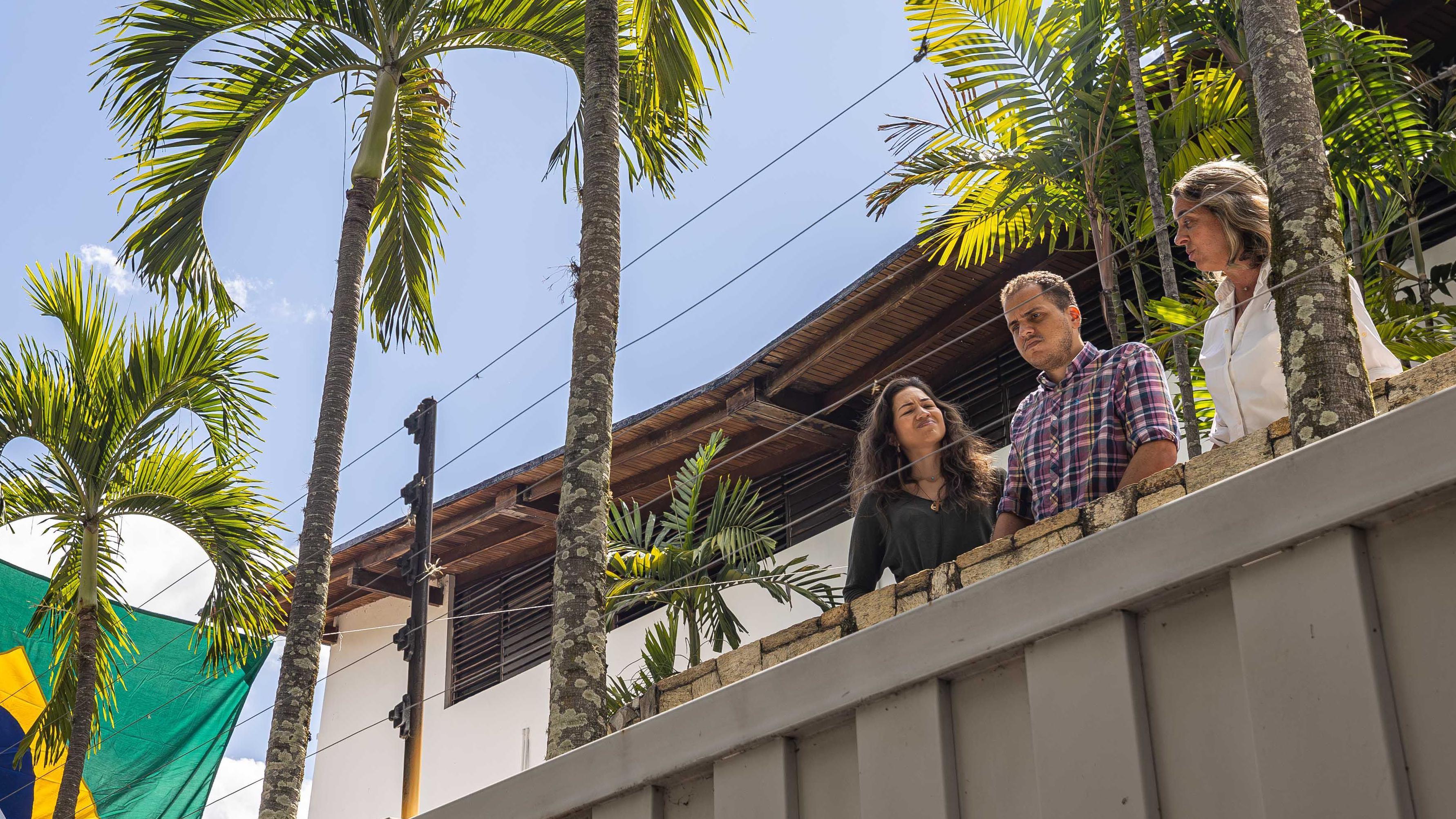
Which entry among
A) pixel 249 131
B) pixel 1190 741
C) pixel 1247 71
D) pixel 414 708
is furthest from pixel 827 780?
pixel 414 708

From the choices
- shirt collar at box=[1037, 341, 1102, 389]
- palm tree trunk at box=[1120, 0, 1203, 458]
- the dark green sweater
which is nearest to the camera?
shirt collar at box=[1037, 341, 1102, 389]

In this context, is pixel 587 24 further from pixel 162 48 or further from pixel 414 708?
pixel 414 708

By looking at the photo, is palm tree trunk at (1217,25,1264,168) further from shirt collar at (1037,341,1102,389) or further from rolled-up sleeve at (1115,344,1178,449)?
rolled-up sleeve at (1115,344,1178,449)

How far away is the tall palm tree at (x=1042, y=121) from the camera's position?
593cm

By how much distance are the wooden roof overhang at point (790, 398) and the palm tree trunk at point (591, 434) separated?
205 centimetres

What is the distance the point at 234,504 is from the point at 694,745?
262 inches

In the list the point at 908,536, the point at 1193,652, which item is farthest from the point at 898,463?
the point at 1193,652

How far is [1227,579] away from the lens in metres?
2.29

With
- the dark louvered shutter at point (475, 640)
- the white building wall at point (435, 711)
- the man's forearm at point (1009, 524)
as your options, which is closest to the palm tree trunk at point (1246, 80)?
the man's forearm at point (1009, 524)

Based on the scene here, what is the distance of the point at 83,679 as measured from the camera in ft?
28.1

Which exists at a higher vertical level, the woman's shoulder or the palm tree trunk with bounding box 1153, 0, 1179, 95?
the palm tree trunk with bounding box 1153, 0, 1179, 95

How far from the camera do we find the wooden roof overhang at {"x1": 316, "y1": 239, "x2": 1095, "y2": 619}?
8727 millimetres

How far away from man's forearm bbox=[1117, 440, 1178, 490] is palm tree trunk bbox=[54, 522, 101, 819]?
284 inches

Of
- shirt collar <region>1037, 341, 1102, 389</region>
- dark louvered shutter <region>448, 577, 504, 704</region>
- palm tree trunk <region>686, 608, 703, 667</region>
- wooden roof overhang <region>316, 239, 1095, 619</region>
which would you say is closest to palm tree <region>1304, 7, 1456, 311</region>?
wooden roof overhang <region>316, 239, 1095, 619</region>
